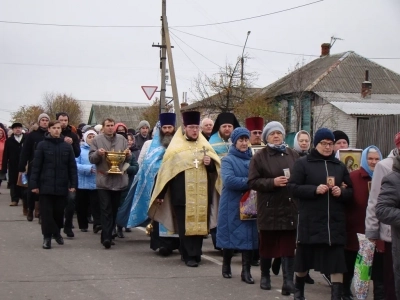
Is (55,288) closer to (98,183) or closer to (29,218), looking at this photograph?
(98,183)

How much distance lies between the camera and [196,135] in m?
10.5

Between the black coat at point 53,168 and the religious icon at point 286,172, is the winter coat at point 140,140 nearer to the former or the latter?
the black coat at point 53,168

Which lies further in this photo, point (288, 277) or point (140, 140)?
point (140, 140)

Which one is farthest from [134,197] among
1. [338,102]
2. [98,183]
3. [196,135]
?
[338,102]

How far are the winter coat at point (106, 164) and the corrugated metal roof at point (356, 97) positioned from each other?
3292cm

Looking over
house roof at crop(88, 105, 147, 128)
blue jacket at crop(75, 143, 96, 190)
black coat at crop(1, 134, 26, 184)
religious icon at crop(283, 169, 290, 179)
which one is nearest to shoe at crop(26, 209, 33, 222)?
blue jacket at crop(75, 143, 96, 190)

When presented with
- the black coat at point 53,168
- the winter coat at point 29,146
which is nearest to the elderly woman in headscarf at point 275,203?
the black coat at point 53,168

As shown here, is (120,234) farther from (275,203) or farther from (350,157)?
(275,203)

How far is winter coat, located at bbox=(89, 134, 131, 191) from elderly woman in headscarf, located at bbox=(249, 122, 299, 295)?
145 inches

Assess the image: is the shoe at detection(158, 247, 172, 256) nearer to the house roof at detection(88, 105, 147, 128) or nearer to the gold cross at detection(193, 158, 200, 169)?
the gold cross at detection(193, 158, 200, 169)

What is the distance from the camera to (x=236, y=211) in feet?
30.1

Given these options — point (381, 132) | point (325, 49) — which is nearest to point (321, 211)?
point (381, 132)

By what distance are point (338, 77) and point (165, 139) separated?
37.6 m

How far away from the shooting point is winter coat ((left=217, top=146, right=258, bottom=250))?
9.07 meters
